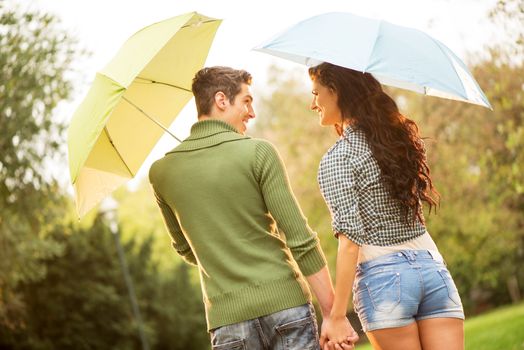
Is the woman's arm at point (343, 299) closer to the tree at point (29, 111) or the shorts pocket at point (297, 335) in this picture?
the shorts pocket at point (297, 335)

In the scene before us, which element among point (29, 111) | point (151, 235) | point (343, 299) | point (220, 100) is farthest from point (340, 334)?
point (151, 235)

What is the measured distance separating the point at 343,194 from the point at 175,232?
1074mm

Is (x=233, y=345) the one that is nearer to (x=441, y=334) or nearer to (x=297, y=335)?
(x=297, y=335)

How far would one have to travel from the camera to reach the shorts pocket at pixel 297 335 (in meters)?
3.95

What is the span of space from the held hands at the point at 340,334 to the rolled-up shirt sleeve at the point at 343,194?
0.42 meters

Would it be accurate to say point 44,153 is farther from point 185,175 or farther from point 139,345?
point 139,345

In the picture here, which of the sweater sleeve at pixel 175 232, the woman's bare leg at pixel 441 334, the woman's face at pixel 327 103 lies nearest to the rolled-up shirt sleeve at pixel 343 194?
the woman's face at pixel 327 103

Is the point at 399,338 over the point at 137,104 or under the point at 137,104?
under

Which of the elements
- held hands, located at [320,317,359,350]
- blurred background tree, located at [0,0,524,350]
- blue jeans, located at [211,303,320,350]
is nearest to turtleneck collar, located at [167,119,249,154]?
blue jeans, located at [211,303,320,350]

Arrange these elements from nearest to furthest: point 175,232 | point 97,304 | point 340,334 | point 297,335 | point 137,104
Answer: point 297,335
point 340,334
point 175,232
point 137,104
point 97,304

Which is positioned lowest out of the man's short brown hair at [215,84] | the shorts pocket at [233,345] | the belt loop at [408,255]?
the shorts pocket at [233,345]

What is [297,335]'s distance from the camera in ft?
13.0

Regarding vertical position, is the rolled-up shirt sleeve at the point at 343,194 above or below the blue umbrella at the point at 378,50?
below

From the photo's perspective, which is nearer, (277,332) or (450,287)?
(277,332)
